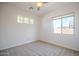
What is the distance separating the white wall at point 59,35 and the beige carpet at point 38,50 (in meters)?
0.10

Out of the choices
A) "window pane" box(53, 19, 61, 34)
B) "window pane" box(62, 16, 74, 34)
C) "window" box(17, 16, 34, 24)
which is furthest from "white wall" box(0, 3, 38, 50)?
"window pane" box(62, 16, 74, 34)

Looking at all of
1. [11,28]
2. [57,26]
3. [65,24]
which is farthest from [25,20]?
[65,24]

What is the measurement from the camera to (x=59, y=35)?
5.67 ft

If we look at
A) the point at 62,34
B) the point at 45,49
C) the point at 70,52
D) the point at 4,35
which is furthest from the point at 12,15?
the point at 70,52

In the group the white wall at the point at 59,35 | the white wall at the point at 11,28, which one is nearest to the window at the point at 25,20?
the white wall at the point at 11,28

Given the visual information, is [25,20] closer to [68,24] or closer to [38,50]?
[38,50]

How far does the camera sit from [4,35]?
1.62 meters

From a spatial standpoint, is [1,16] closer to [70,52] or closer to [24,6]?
[24,6]

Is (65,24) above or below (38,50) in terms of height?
above

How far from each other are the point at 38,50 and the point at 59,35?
0.56 meters

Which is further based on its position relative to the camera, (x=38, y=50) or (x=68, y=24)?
(x=38, y=50)

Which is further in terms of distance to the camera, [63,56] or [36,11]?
[36,11]

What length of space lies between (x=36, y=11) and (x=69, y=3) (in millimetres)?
680

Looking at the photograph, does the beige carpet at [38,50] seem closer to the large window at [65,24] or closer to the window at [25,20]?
the large window at [65,24]
